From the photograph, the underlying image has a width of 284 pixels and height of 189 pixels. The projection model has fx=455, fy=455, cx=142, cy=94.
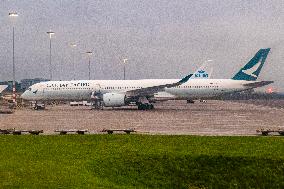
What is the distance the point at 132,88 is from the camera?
64.3 metres

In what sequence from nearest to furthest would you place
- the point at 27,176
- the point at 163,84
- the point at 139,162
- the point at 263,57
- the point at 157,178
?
the point at 27,176 < the point at 157,178 < the point at 139,162 < the point at 163,84 < the point at 263,57

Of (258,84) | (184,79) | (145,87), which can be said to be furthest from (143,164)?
(258,84)

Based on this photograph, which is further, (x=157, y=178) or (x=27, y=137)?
(x=27, y=137)

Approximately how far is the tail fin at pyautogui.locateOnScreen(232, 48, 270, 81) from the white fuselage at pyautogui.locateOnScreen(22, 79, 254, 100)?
1.16 metres

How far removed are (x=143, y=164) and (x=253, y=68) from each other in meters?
49.2

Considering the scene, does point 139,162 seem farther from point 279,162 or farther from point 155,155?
point 279,162

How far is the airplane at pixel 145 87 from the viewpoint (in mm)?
63406

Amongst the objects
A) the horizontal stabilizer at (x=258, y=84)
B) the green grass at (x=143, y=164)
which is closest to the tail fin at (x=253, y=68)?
the horizontal stabilizer at (x=258, y=84)

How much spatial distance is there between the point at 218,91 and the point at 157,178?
46.7 metres

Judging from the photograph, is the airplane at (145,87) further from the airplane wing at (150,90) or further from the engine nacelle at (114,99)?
the engine nacelle at (114,99)

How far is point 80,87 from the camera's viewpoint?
64.4 metres

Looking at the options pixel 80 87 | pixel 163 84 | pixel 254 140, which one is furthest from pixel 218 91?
Result: pixel 254 140

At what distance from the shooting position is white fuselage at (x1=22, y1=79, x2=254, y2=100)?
64000 mm

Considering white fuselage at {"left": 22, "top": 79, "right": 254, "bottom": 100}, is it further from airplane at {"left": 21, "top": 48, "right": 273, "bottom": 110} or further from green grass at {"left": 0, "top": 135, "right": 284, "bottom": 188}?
green grass at {"left": 0, "top": 135, "right": 284, "bottom": 188}
